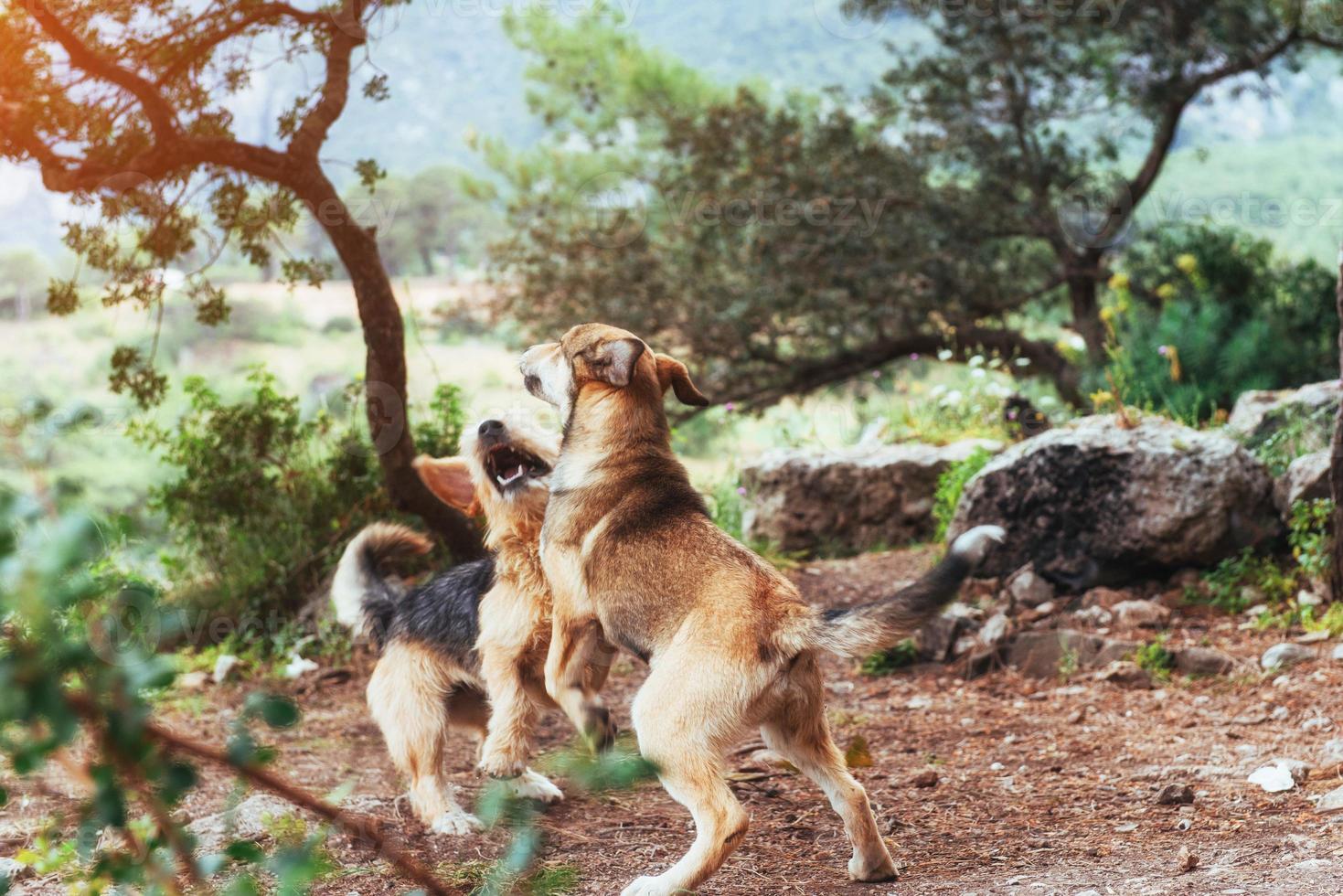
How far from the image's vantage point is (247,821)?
4398 mm

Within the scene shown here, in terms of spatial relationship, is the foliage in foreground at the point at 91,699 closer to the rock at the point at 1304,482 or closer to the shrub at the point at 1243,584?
the shrub at the point at 1243,584

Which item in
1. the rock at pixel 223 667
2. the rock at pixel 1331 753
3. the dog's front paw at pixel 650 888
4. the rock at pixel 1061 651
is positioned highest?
the rock at pixel 223 667

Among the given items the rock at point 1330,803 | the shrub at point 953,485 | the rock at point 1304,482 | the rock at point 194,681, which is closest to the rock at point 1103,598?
the rock at point 1304,482

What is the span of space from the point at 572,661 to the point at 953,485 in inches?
183

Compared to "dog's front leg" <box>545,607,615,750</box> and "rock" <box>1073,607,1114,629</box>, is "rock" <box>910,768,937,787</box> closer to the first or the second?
"dog's front leg" <box>545,607,615,750</box>

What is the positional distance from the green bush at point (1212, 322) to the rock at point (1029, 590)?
2.41 metres

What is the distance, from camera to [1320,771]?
168 inches

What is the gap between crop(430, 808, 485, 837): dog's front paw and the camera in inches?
169

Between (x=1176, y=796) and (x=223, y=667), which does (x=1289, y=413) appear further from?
(x=223, y=667)

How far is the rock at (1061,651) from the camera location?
5.93 m

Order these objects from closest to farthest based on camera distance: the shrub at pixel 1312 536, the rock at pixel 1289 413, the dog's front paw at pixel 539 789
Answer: the dog's front paw at pixel 539 789, the shrub at pixel 1312 536, the rock at pixel 1289 413

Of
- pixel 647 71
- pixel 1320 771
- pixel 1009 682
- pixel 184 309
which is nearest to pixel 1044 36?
pixel 647 71

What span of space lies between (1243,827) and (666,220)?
11.8 m
